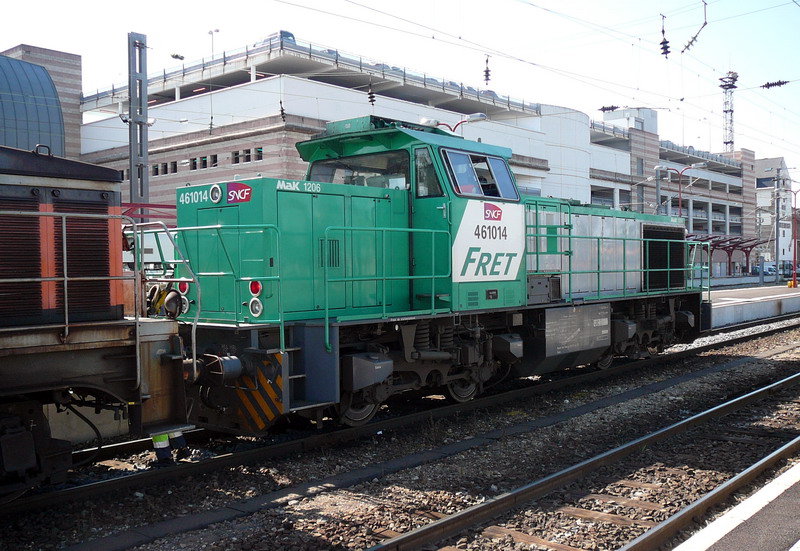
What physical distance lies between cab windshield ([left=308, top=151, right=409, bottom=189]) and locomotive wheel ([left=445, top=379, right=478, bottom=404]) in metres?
2.79

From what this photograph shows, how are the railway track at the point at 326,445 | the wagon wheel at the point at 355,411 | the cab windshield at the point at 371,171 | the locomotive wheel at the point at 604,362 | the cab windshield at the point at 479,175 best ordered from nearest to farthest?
the railway track at the point at 326,445 → the wagon wheel at the point at 355,411 → the cab windshield at the point at 479,175 → the cab windshield at the point at 371,171 → the locomotive wheel at the point at 604,362

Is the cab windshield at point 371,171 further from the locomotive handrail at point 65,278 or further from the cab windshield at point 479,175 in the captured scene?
the locomotive handrail at point 65,278

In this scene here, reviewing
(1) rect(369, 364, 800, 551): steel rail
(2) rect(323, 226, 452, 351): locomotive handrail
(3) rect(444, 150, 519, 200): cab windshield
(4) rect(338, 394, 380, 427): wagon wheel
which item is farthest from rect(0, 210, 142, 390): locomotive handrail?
(3) rect(444, 150, 519, 200): cab windshield

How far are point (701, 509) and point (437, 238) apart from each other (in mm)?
4412

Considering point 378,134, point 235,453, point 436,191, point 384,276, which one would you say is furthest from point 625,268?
point 235,453

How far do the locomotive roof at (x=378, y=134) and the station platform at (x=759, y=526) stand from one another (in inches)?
198

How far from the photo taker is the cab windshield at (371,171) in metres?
8.66

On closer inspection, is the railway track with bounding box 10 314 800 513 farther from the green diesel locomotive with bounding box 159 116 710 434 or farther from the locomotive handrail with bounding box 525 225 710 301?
the locomotive handrail with bounding box 525 225 710 301

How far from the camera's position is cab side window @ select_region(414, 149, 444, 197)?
841 cm

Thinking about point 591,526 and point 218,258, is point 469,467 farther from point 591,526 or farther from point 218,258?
point 218,258

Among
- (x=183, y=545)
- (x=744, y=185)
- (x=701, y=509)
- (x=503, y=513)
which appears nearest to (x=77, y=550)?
(x=183, y=545)

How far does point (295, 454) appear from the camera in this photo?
702 cm

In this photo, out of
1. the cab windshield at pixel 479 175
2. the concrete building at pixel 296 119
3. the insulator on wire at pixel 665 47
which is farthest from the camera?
the concrete building at pixel 296 119

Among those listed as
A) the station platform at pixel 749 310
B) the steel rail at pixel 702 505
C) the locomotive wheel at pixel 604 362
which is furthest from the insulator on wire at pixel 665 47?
the steel rail at pixel 702 505
